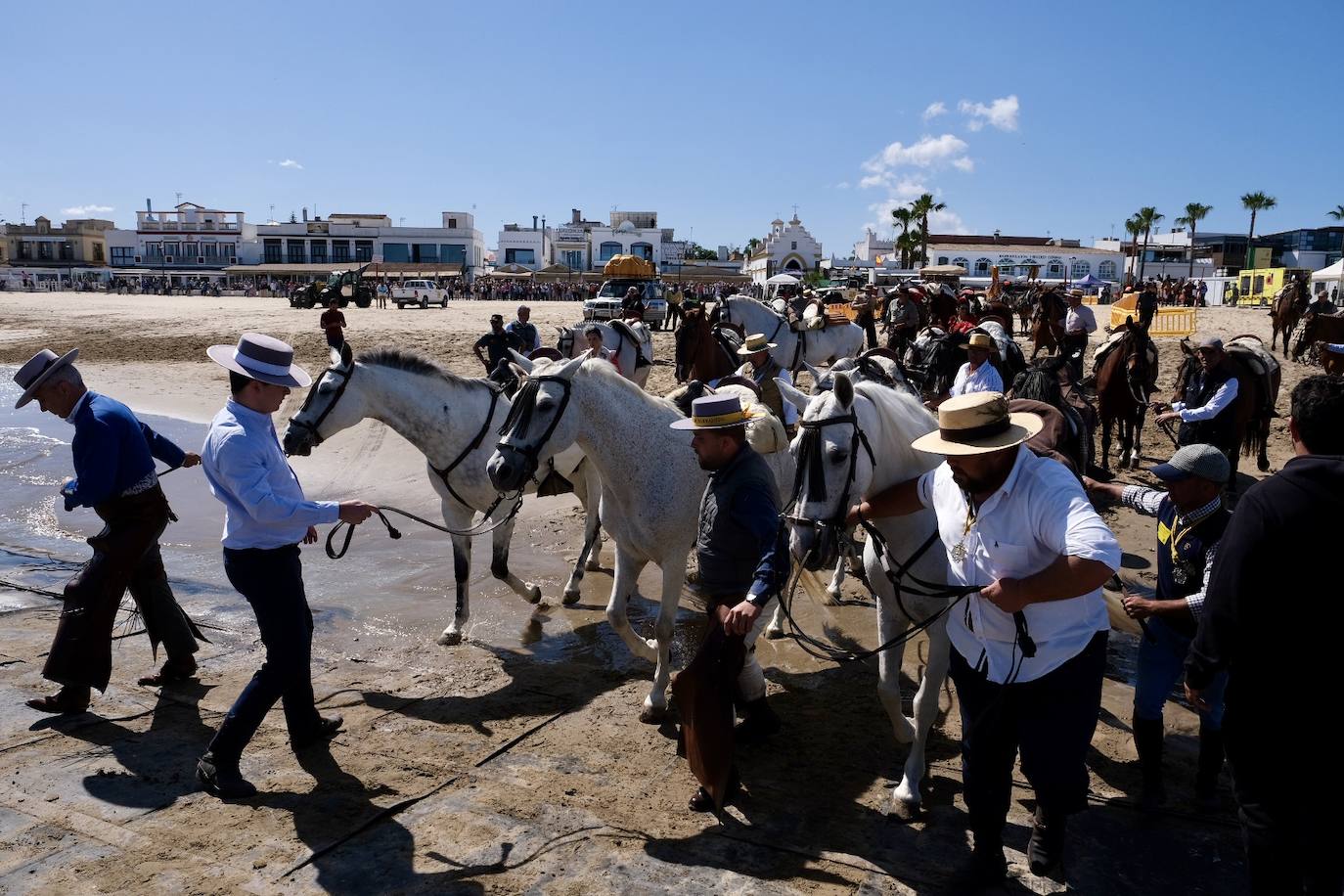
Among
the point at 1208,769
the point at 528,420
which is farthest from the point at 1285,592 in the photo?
the point at 528,420

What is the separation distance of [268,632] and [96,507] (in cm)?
172

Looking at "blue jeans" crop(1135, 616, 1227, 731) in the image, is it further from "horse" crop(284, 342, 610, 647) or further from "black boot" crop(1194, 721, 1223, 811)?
"horse" crop(284, 342, 610, 647)

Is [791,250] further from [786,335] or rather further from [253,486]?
[253,486]

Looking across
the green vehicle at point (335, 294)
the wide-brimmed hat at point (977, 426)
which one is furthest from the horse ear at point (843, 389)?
the green vehicle at point (335, 294)

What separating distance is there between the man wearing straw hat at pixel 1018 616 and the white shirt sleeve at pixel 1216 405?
6323 millimetres

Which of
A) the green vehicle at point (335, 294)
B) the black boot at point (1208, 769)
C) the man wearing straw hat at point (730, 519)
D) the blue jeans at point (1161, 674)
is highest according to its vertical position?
the green vehicle at point (335, 294)

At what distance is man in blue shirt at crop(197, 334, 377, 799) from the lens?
4344 millimetres

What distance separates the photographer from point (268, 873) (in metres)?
3.79

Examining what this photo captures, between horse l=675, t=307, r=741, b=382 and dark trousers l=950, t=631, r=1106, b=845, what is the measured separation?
287 inches

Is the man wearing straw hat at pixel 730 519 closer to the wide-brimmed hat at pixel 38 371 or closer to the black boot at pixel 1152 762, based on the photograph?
the black boot at pixel 1152 762

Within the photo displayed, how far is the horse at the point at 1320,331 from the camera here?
62.6 ft

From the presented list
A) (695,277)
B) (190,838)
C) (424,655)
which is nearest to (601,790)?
(190,838)

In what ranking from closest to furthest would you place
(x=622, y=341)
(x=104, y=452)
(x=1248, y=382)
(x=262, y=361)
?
(x=262, y=361)
(x=104, y=452)
(x=1248, y=382)
(x=622, y=341)

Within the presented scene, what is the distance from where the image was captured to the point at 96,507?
5.38 metres
